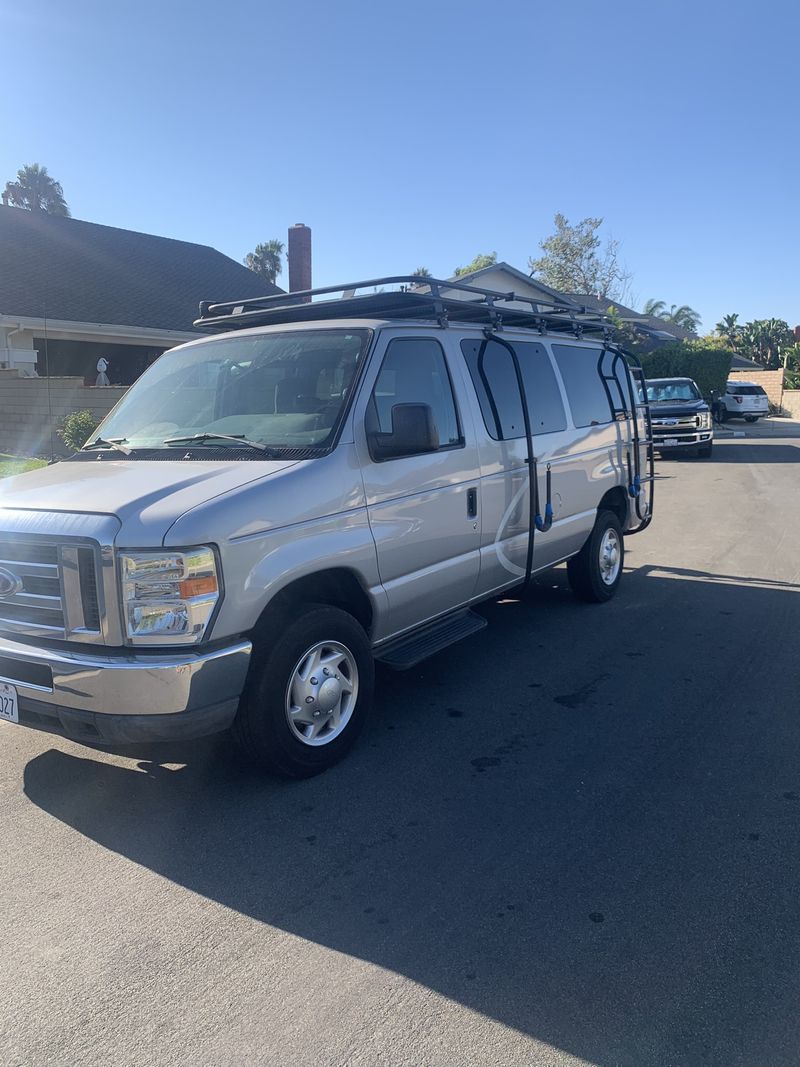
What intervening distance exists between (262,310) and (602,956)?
4.48 meters

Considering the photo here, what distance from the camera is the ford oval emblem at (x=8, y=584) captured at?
12.5ft

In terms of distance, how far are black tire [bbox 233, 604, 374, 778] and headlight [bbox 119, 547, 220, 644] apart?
44 cm

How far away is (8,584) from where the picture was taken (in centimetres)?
383

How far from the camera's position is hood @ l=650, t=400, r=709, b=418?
66.8ft

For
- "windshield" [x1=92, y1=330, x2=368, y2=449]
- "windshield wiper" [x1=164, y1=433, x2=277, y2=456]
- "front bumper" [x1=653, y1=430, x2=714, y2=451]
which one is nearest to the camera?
"windshield wiper" [x1=164, y1=433, x2=277, y2=456]

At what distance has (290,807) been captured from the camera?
12.9ft

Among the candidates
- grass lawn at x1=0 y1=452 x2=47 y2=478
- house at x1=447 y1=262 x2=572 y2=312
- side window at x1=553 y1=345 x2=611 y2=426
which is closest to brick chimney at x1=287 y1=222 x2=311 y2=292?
house at x1=447 y1=262 x2=572 y2=312

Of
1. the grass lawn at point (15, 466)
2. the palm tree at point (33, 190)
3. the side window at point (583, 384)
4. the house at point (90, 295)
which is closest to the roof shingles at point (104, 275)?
the house at point (90, 295)

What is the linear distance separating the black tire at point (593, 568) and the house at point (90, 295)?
41.8 feet

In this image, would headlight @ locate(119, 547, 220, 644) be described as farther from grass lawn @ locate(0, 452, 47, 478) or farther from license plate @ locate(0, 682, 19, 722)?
grass lawn @ locate(0, 452, 47, 478)

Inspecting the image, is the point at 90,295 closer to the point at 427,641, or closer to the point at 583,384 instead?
the point at 583,384

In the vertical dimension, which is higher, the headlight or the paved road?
the headlight

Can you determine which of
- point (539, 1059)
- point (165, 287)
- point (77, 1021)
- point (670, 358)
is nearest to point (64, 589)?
point (77, 1021)

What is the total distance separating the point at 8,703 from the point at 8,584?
0.54m
